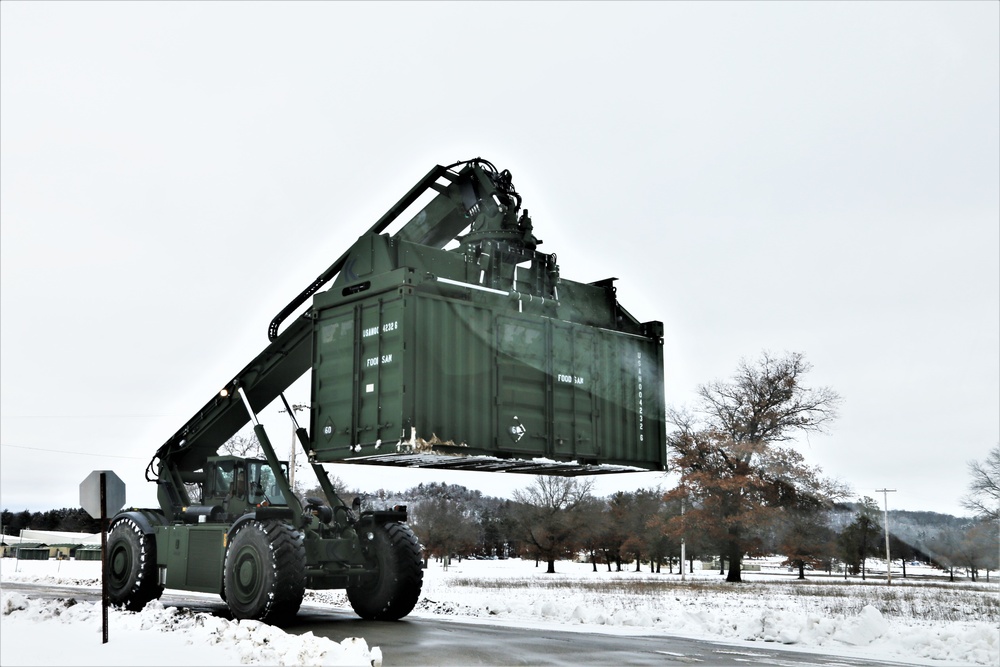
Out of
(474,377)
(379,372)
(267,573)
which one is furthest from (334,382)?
(267,573)

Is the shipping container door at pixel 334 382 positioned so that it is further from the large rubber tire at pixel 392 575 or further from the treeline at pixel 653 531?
the treeline at pixel 653 531

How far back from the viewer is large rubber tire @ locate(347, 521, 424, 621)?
15.0 meters

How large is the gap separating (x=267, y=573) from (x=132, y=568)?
4.45 meters

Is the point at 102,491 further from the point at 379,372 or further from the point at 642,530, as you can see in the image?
the point at 642,530

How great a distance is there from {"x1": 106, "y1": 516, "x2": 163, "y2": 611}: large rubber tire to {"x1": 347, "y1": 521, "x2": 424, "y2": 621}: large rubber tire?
144 inches

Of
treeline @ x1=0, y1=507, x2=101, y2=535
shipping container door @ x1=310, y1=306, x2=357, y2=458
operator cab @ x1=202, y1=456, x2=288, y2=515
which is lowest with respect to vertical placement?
treeline @ x1=0, y1=507, x2=101, y2=535

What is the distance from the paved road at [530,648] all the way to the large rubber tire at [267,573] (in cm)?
55

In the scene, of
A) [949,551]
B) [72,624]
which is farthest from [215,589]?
[949,551]

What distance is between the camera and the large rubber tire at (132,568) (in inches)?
627

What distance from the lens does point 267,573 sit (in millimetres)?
13109

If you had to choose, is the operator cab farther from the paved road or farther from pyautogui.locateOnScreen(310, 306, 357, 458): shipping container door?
pyautogui.locateOnScreen(310, 306, 357, 458): shipping container door

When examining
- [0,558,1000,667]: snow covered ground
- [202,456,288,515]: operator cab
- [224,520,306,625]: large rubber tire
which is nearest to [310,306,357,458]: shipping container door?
[224,520,306,625]: large rubber tire

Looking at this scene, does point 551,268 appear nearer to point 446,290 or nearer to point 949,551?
point 446,290

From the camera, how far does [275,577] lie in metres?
13.0
